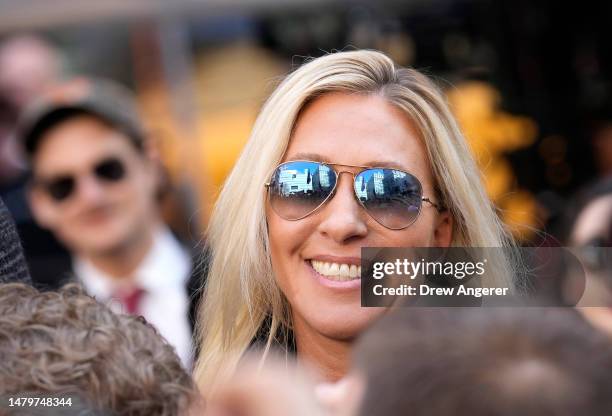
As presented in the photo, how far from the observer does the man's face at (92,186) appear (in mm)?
3498

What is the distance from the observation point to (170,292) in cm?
307

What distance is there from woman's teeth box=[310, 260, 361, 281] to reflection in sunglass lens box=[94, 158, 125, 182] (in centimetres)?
195

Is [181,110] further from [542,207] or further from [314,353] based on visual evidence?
[314,353]

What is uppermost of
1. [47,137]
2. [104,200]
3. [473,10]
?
[473,10]

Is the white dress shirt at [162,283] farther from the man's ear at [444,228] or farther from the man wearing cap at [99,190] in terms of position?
the man's ear at [444,228]

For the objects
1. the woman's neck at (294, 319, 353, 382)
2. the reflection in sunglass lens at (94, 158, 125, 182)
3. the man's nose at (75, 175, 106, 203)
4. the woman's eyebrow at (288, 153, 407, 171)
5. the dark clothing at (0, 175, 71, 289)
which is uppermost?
the reflection in sunglass lens at (94, 158, 125, 182)

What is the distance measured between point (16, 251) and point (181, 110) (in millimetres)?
3695

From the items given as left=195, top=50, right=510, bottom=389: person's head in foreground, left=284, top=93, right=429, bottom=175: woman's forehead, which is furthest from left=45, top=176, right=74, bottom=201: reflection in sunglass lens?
left=284, top=93, right=429, bottom=175: woman's forehead

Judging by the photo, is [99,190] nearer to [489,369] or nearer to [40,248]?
[40,248]

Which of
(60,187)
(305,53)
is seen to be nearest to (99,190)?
(60,187)

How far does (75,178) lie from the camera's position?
3.50 metres

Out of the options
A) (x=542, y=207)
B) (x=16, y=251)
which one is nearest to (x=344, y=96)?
(x=16, y=251)

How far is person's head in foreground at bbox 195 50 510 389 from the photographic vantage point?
1676 millimetres

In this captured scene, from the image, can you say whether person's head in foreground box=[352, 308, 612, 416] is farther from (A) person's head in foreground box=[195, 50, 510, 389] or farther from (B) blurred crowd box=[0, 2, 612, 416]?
(A) person's head in foreground box=[195, 50, 510, 389]
